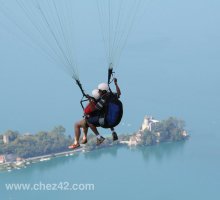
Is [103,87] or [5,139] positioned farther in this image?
[5,139]

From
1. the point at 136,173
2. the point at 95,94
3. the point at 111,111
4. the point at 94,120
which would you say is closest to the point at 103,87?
the point at 95,94

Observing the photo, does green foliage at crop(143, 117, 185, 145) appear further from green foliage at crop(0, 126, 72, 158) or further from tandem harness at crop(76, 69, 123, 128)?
tandem harness at crop(76, 69, 123, 128)

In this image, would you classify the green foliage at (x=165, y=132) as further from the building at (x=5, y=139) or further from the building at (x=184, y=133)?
the building at (x=5, y=139)

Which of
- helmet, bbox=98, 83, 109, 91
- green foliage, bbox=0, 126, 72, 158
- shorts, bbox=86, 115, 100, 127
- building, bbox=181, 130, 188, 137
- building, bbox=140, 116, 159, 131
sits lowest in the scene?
shorts, bbox=86, 115, 100, 127

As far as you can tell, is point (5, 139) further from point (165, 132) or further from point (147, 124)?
point (165, 132)

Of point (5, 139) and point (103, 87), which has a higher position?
point (5, 139)

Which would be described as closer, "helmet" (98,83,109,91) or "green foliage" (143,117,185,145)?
"helmet" (98,83,109,91)

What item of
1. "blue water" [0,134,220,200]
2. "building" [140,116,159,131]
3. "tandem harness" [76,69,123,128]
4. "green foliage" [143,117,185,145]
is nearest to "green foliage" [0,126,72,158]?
"blue water" [0,134,220,200]

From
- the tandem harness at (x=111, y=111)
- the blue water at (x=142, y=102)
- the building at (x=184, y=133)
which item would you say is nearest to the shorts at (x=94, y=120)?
the tandem harness at (x=111, y=111)

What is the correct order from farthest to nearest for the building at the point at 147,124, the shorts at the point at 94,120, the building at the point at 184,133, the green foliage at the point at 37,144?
the building at the point at 184,133
the building at the point at 147,124
the green foliage at the point at 37,144
the shorts at the point at 94,120

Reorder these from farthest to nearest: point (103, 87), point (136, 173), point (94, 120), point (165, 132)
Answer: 1. point (165, 132)
2. point (136, 173)
3. point (94, 120)
4. point (103, 87)

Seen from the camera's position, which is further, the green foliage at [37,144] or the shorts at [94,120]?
the green foliage at [37,144]

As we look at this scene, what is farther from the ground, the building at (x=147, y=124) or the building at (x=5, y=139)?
the building at (x=147, y=124)

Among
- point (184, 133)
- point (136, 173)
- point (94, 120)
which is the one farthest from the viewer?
point (184, 133)
